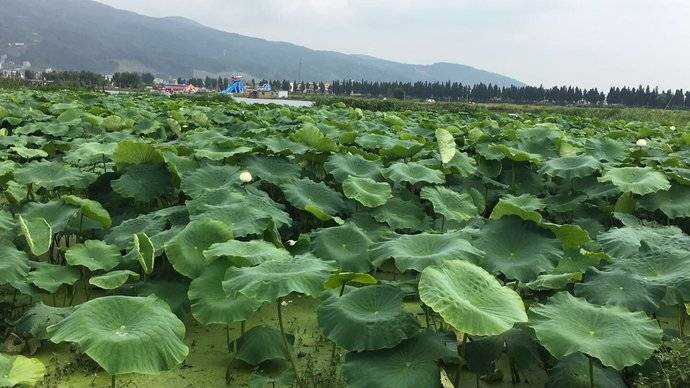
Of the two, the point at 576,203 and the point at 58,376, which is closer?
the point at 58,376

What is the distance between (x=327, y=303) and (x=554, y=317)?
3.33 ft

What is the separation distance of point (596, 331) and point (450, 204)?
238 cm

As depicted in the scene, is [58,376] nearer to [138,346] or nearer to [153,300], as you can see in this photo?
[153,300]

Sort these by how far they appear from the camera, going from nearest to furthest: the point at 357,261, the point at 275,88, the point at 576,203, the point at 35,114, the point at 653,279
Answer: the point at 653,279
the point at 357,261
the point at 576,203
the point at 35,114
the point at 275,88

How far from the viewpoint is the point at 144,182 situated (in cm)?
500

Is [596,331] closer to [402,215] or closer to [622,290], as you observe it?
[622,290]

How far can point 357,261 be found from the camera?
3670 mm

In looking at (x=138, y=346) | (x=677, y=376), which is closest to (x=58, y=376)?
(x=138, y=346)

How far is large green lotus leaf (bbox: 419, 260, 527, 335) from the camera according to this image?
2.26 metres

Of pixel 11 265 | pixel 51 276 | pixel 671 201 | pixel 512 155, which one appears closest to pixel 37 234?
pixel 51 276

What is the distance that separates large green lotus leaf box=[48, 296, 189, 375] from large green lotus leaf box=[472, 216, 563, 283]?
172cm

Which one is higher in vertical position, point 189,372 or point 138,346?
point 138,346

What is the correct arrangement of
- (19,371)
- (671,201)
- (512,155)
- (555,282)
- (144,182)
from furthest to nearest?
(512,155)
(671,201)
(144,182)
(555,282)
(19,371)

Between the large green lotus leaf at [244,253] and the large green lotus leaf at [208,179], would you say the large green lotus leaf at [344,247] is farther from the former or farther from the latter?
the large green lotus leaf at [208,179]
